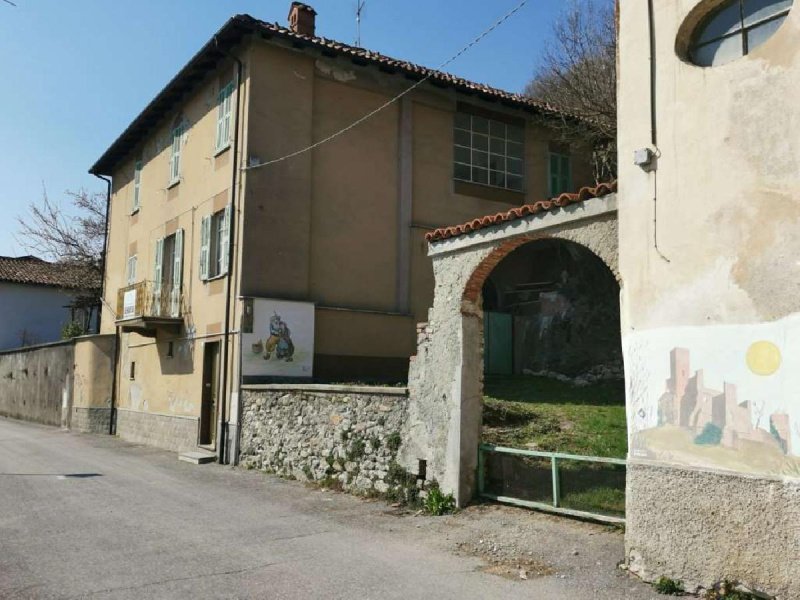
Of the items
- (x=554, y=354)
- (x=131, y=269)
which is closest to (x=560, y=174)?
(x=554, y=354)

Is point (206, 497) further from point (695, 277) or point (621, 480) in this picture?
point (695, 277)

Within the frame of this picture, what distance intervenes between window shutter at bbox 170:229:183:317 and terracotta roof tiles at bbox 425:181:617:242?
375 inches

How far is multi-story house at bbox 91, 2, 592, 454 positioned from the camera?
13.8m

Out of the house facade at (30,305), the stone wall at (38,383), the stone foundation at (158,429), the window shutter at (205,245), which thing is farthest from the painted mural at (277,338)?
the house facade at (30,305)

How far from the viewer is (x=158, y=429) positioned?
1672 centimetres

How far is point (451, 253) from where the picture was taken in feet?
28.0

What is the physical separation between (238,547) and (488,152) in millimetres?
12418

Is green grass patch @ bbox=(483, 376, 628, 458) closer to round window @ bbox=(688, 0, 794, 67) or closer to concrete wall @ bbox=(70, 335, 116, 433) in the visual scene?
round window @ bbox=(688, 0, 794, 67)

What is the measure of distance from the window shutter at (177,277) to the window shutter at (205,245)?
1430 mm

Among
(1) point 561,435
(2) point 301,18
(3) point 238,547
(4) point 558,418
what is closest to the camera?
(3) point 238,547

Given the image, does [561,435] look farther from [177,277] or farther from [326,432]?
[177,277]

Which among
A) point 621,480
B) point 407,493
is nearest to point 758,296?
point 621,480

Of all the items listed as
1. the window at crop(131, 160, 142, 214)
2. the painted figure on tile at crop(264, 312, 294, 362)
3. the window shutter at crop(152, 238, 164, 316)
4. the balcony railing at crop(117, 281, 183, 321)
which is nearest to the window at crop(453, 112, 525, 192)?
the painted figure on tile at crop(264, 312, 294, 362)

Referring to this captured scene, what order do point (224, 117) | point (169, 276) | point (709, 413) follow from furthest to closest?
1. point (169, 276)
2. point (224, 117)
3. point (709, 413)
